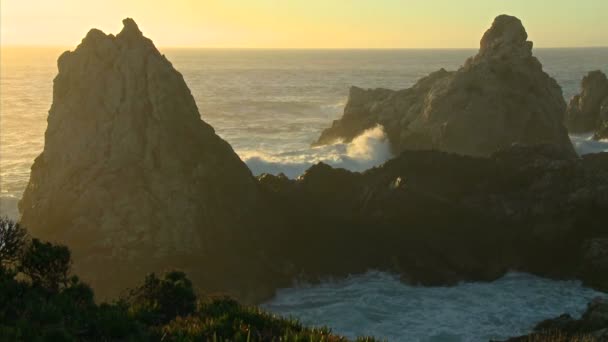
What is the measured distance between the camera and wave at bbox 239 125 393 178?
2184 inches

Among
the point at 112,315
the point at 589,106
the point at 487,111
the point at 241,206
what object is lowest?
the point at 241,206

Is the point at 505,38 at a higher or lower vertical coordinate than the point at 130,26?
higher

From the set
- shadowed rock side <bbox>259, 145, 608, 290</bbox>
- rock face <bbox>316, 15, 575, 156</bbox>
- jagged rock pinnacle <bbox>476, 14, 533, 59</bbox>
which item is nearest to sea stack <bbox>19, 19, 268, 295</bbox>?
shadowed rock side <bbox>259, 145, 608, 290</bbox>

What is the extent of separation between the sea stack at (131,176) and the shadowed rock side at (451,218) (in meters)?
3.44

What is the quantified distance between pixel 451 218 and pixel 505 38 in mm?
32041

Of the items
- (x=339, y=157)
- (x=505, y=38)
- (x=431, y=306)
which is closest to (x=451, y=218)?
(x=431, y=306)

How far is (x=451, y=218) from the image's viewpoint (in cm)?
3566

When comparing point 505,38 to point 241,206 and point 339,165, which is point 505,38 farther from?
point 241,206

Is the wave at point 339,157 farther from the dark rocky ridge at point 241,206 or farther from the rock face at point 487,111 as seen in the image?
the dark rocky ridge at point 241,206

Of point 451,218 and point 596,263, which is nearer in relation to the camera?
point 596,263

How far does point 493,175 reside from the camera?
38156mm

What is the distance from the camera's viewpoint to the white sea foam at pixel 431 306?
91.6ft

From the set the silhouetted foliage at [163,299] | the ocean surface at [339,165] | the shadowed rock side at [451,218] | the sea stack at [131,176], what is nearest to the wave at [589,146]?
the ocean surface at [339,165]

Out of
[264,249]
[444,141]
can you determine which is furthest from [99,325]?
[444,141]
